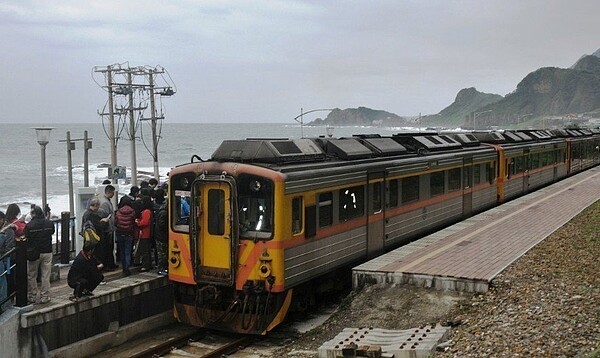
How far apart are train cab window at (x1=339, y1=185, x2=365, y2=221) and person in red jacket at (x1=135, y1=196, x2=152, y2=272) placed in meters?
3.79

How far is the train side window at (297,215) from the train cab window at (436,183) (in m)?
6.46

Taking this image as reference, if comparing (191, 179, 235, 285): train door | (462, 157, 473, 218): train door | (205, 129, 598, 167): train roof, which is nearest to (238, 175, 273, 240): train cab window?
(191, 179, 235, 285): train door

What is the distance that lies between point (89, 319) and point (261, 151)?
4.17 meters

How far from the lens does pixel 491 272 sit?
36.5 feet

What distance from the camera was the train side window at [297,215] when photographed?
37.1ft

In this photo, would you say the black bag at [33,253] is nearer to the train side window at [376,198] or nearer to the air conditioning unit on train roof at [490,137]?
the train side window at [376,198]

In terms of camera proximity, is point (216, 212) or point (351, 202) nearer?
point (216, 212)

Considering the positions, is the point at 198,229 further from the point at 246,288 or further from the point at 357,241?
the point at 357,241

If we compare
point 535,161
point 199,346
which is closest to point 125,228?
point 199,346

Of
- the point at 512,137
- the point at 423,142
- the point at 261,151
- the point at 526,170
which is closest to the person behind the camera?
the point at 261,151

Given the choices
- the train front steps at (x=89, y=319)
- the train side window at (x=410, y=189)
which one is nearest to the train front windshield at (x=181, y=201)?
the train front steps at (x=89, y=319)

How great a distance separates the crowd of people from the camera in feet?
36.2

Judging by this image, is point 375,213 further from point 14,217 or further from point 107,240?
point 14,217

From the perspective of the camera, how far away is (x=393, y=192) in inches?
587
